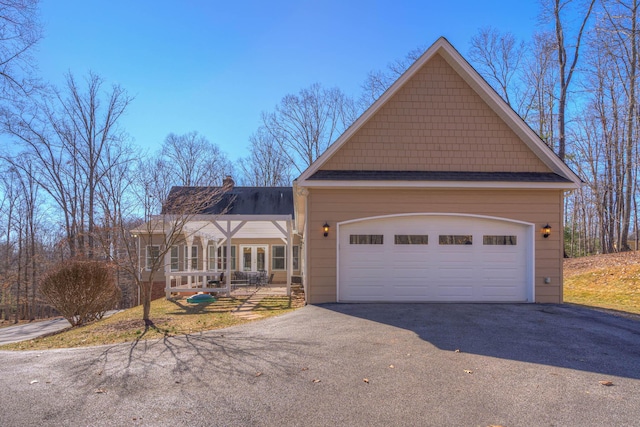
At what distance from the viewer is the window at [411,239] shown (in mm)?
10586

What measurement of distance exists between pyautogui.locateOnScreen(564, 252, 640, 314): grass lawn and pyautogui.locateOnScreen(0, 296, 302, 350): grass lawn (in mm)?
9133

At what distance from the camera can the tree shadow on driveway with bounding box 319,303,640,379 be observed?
5785 mm

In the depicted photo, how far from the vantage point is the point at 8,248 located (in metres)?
27.2

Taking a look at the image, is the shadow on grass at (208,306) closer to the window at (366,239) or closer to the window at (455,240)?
the window at (366,239)

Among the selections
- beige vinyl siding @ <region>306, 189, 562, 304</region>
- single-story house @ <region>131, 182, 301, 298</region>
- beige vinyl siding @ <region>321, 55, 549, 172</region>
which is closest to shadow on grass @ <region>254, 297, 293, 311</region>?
beige vinyl siding @ <region>306, 189, 562, 304</region>

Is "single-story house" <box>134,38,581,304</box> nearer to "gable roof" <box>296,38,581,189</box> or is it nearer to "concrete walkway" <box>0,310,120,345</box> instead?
"gable roof" <box>296,38,581,189</box>

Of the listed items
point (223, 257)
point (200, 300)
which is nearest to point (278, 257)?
point (223, 257)

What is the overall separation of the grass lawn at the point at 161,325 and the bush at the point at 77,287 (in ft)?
5.20

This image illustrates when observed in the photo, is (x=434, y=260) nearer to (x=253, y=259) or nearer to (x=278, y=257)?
(x=278, y=257)

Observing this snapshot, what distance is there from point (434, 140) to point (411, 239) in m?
2.79

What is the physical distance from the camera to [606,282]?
14555mm

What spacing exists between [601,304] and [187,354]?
1121cm

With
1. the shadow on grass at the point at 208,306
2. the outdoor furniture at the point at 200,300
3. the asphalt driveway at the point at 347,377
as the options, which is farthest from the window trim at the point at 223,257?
the asphalt driveway at the point at 347,377

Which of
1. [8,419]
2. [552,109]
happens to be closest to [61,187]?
[8,419]
